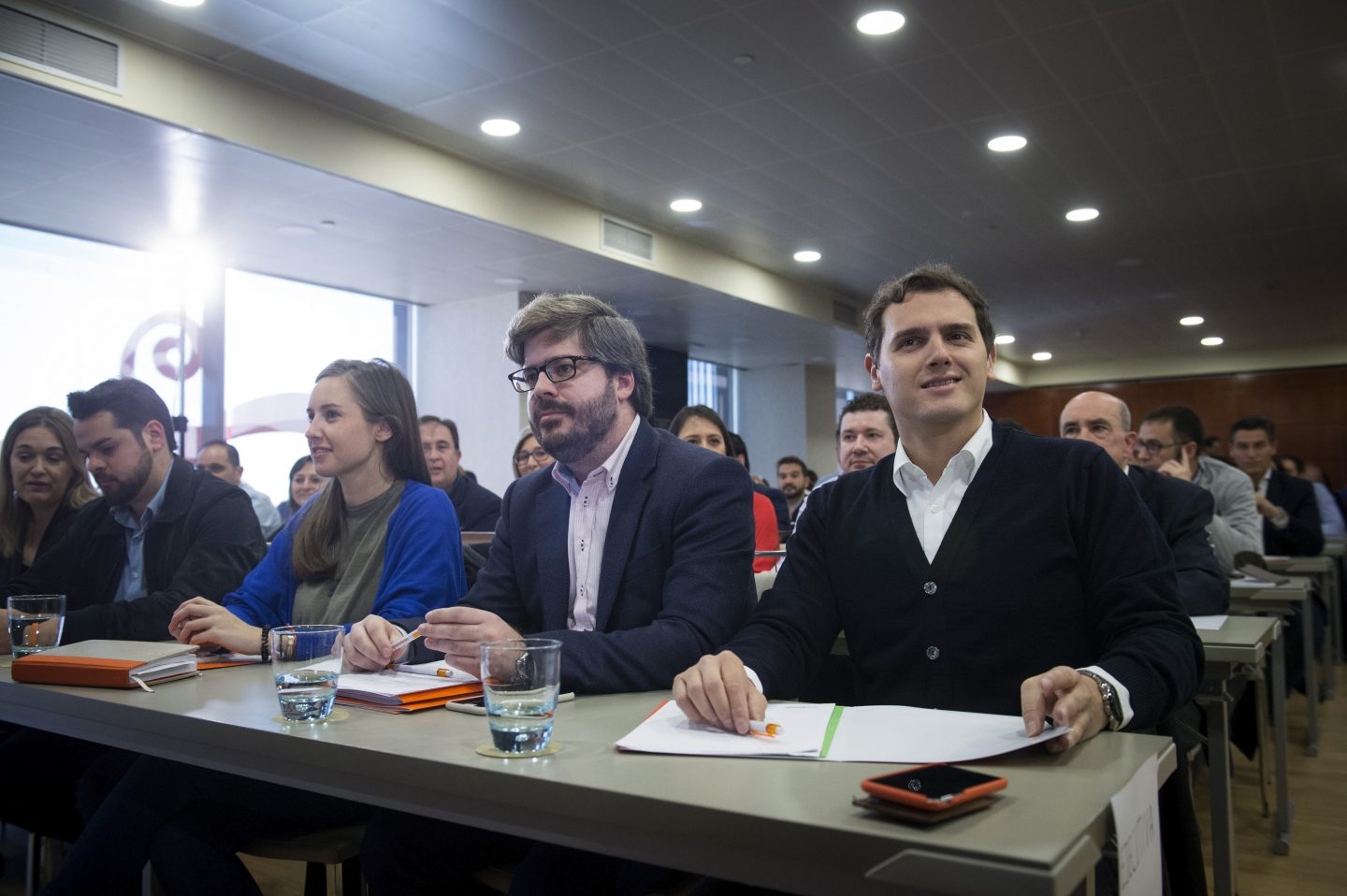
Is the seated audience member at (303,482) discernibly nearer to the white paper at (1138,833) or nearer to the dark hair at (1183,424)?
the dark hair at (1183,424)

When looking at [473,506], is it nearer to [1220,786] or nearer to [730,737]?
[1220,786]

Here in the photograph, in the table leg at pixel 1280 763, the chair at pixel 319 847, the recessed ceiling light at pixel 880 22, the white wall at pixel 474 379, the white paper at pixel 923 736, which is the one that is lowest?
the table leg at pixel 1280 763

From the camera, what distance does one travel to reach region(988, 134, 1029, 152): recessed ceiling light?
550 cm

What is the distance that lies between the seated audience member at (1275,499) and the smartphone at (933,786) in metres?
5.01

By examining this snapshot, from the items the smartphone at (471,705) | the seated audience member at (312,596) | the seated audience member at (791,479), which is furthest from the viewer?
the seated audience member at (791,479)

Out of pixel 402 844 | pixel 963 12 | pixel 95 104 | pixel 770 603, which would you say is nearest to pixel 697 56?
pixel 963 12

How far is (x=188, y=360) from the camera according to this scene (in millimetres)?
6918

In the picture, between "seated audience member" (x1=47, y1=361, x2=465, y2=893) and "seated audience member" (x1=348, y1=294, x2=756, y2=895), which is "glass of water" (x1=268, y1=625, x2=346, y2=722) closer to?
"seated audience member" (x1=348, y1=294, x2=756, y2=895)

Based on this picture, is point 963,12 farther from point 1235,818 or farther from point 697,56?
point 1235,818

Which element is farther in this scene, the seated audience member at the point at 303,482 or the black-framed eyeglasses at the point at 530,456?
the seated audience member at the point at 303,482

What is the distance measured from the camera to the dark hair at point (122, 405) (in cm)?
245

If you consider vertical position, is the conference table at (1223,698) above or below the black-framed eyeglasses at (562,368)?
below

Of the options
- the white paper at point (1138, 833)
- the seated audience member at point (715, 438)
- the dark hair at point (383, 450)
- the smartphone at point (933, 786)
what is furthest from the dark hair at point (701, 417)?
the smartphone at point (933, 786)

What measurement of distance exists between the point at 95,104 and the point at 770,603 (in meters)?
4.20
